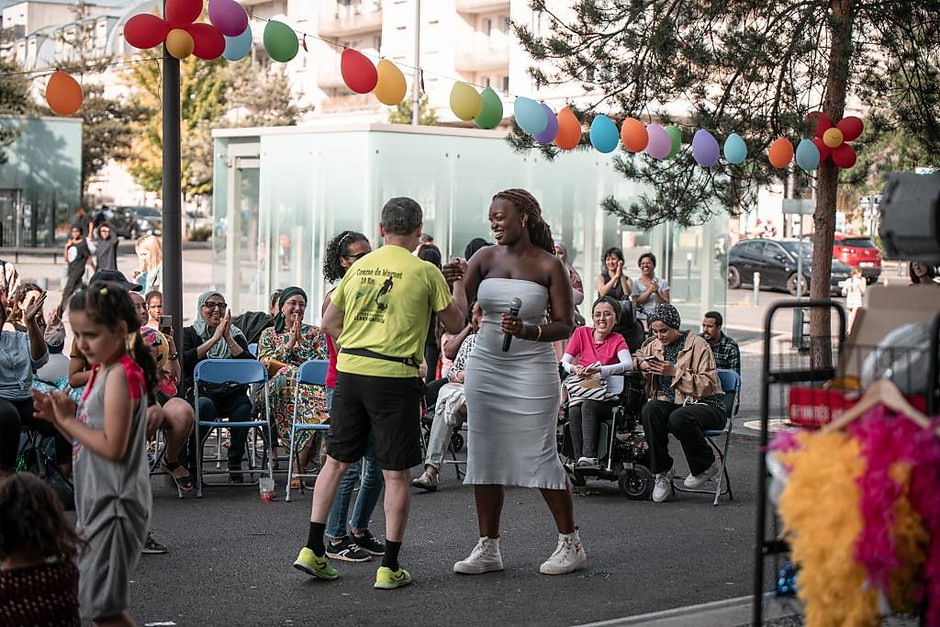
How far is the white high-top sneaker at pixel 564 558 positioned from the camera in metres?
7.35

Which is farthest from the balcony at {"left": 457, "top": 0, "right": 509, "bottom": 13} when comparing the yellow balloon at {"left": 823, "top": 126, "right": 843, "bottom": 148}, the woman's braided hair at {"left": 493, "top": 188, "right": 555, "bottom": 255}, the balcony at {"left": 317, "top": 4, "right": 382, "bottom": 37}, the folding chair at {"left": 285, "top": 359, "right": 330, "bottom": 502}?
the woman's braided hair at {"left": 493, "top": 188, "right": 555, "bottom": 255}

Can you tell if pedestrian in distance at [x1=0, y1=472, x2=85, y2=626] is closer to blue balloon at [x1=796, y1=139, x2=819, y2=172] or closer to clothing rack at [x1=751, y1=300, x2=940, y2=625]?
clothing rack at [x1=751, y1=300, x2=940, y2=625]

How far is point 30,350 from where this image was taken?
9031 millimetres

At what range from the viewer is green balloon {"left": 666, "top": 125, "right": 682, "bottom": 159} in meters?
13.2

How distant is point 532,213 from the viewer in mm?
7270

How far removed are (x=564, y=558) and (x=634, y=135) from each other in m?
6.19

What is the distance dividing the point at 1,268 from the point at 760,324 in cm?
2047

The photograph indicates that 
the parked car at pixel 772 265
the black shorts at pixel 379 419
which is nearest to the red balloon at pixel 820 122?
the black shorts at pixel 379 419

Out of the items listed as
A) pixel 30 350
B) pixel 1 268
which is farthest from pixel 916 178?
pixel 1 268

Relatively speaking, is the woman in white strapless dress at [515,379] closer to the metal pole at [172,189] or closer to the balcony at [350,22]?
the metal pole at [172,189]

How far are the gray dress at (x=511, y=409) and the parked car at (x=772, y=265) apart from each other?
31.2 meters

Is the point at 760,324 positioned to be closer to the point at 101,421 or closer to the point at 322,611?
the point at 322,611

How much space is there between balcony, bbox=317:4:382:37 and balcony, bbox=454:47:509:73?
22.5 feet

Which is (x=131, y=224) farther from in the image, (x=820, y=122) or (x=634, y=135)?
(x=820, y=122)
